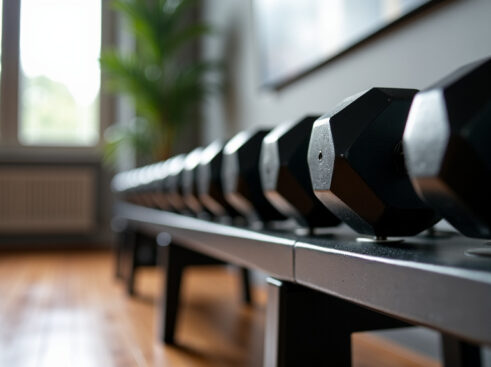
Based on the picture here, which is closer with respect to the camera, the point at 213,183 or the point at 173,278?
the point at 213,183

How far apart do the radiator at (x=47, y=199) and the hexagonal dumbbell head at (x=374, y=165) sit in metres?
4.33

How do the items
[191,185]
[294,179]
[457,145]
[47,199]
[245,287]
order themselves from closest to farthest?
[457,145], [294,179], [191,185], [245,287], [47,199]

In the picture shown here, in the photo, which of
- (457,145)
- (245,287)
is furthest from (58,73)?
(457,145)

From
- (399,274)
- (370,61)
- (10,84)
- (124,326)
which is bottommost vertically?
(124,326)

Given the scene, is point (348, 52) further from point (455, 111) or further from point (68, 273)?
point (68, 273)

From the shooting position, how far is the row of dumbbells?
42cm

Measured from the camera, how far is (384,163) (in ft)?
2.00

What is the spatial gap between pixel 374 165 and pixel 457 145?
195 mm

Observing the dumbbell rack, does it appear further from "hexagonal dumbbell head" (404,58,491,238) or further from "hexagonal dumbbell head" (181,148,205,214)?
"hexagonal dumbbell head" (181,148,205,214)

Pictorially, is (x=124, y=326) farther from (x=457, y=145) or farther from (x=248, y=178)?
(x=457, y=145)

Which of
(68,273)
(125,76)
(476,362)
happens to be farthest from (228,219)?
(125,76)

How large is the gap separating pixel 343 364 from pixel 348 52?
123 cm

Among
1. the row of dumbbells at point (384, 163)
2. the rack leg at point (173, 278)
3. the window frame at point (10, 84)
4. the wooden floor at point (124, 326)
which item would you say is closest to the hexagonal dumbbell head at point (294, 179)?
the row of dumbbells at point (384, 163)

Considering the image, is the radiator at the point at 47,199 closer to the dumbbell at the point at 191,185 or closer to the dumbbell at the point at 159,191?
the dumbbell at the point at 159,191
